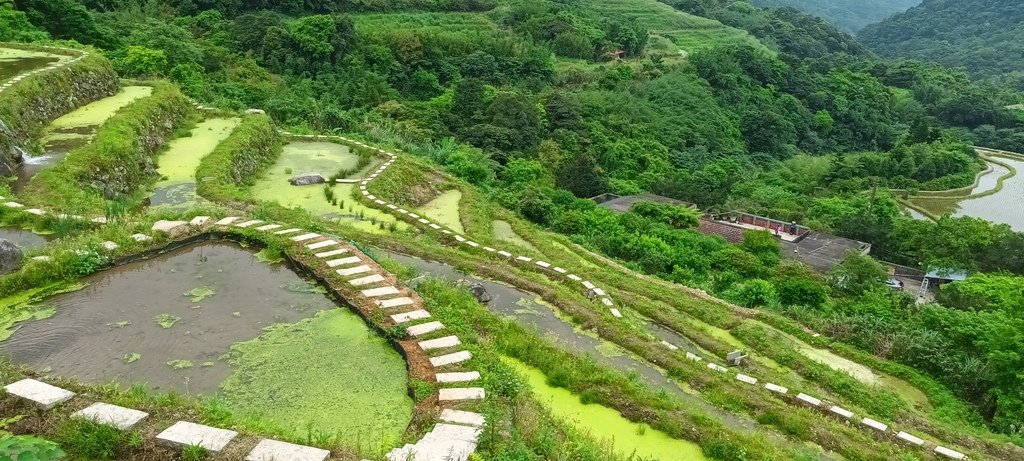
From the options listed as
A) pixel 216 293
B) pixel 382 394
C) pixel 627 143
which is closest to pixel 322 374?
pixel 382 394

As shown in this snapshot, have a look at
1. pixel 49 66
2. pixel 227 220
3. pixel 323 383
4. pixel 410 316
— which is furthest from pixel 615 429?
pixel 49 66

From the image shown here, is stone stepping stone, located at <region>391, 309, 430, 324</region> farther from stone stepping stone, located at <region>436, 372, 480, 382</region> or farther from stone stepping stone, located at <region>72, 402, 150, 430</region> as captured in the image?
stone stepping stone, located at <region>72, 402, 150, 430</region>

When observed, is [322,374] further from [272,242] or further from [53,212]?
[53,212]

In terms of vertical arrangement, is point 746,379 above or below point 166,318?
below

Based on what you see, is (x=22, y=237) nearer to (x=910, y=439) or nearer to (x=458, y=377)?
(x=458, y=377)

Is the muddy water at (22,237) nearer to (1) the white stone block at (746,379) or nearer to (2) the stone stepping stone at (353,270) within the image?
(2) the stone stepping stone at (353,270)

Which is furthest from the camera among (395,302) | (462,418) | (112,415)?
(395,302)

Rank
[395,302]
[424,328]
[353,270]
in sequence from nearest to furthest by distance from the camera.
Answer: [424,328]
[395,302]
[353,270]

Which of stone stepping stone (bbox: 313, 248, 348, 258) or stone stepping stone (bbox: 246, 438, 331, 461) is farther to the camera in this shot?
stone stepping stone (bbox: 313, 248, 348, 258)

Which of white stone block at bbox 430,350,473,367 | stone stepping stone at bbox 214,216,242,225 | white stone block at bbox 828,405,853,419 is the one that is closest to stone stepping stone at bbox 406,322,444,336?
white stone block at bbox 430,350,473,367
